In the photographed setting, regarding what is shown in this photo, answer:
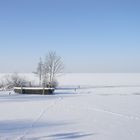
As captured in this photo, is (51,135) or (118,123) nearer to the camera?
(51,135)


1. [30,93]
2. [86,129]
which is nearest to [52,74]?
[30,93]

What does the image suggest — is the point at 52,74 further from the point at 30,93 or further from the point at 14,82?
the point at 30,93

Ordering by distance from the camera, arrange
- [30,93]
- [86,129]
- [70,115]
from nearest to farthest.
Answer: [86,129]
[70,115]
[30,93]

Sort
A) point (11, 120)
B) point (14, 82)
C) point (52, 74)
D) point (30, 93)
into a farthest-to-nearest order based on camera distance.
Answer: point (52, 74) < point (14, 82) < point (30, 93) < point (11, 120)

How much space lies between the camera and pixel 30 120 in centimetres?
1068

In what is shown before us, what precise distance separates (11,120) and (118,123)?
13.9 ft

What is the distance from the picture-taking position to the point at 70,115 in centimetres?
1220

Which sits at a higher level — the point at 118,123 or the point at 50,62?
the point at 50,62

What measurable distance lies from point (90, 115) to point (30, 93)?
17984 millimetres

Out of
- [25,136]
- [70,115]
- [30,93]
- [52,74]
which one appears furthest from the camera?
[52,74]

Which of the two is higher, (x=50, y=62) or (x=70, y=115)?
(x=50, y=62)

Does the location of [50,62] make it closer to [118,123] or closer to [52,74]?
[52,74]

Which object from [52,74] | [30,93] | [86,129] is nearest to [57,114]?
[86,129]

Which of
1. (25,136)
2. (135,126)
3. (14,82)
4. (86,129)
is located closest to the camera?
(25,136)
